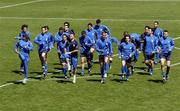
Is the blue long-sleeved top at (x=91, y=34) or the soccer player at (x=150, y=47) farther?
the blue long-sleeved top at (x=91, y=34)

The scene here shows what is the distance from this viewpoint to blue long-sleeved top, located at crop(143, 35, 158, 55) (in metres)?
27.1

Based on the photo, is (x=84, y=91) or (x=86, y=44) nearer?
(x=84, y=91)

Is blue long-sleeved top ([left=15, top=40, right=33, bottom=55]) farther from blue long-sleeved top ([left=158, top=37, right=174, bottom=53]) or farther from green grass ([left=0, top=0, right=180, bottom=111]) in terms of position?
blue long-sleeved top ([left=158, top=37, right=174, bottom=53])

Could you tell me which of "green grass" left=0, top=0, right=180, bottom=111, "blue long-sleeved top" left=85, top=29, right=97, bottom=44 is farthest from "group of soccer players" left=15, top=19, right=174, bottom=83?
"green grass" left=0, top=0, right=180, bottom=111

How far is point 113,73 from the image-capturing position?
28.1 m

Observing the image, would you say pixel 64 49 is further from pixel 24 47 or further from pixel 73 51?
pixel 24 47

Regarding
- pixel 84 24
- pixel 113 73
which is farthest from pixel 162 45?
pixel 84 24

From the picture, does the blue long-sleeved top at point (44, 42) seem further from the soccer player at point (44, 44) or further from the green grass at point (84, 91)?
the green grass at point (84, 91)

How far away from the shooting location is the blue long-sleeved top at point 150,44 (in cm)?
2711

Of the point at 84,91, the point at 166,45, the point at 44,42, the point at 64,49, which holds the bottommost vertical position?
the point at 84,91

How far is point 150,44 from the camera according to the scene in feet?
89.0

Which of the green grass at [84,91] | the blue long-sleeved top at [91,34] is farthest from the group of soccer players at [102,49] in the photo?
the green grass at [84,91]

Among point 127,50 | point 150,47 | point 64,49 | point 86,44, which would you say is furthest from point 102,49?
point 150,47

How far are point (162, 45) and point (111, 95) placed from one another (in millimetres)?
4136
